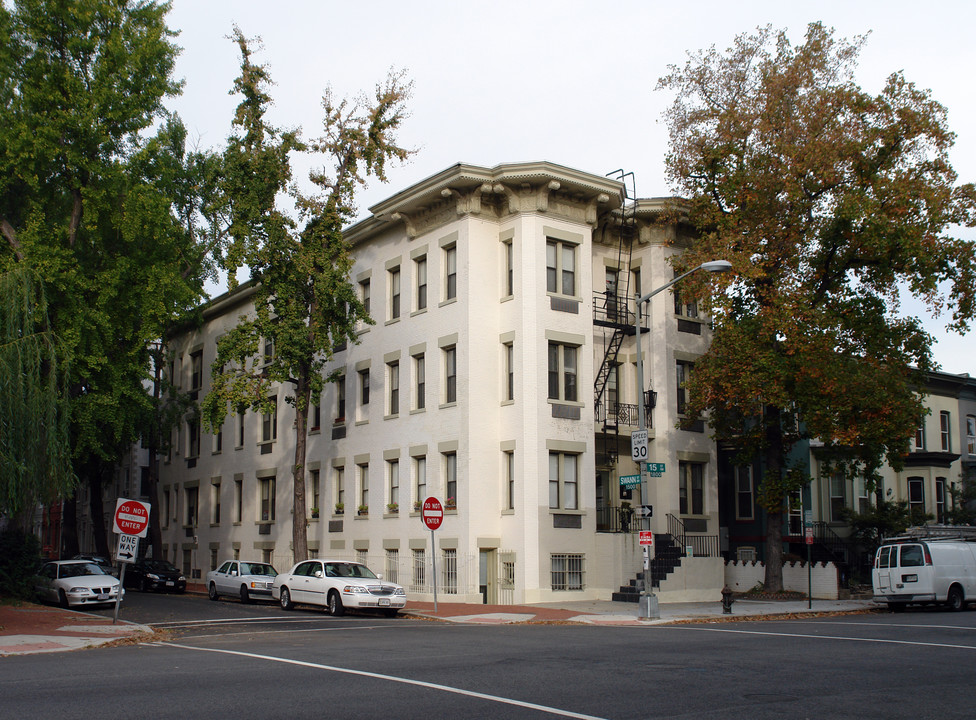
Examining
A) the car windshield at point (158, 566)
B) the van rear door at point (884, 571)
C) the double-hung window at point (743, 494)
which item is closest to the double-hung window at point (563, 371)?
the double-hung window at point (743, 494)

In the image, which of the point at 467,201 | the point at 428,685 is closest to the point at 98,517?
the point at 467,201

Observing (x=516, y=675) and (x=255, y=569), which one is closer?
(x=516, y=675)

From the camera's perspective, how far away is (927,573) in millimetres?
26859

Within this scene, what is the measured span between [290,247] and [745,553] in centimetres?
2075

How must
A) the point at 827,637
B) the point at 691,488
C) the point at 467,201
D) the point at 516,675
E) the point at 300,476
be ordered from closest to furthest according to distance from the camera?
the point at 516,675, the point at 827,637, the point at 467,201, the point at 300,476, the point at 691,488

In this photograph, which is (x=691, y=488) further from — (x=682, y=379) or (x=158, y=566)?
(x=158, y=566)

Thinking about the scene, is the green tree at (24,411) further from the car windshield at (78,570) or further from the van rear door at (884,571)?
the van rear door at (884,571)

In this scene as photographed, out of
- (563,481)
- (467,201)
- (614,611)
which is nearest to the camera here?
(614,611)

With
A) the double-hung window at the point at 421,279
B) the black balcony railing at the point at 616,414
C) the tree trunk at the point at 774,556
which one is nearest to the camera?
the tree trunk at the point at 774,556

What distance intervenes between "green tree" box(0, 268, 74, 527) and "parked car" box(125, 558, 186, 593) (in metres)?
16.0

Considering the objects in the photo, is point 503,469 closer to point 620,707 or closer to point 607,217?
point 607,217

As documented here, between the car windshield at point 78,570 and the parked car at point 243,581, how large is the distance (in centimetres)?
449

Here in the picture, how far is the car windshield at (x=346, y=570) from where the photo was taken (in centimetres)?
2722

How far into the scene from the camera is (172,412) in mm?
48406
